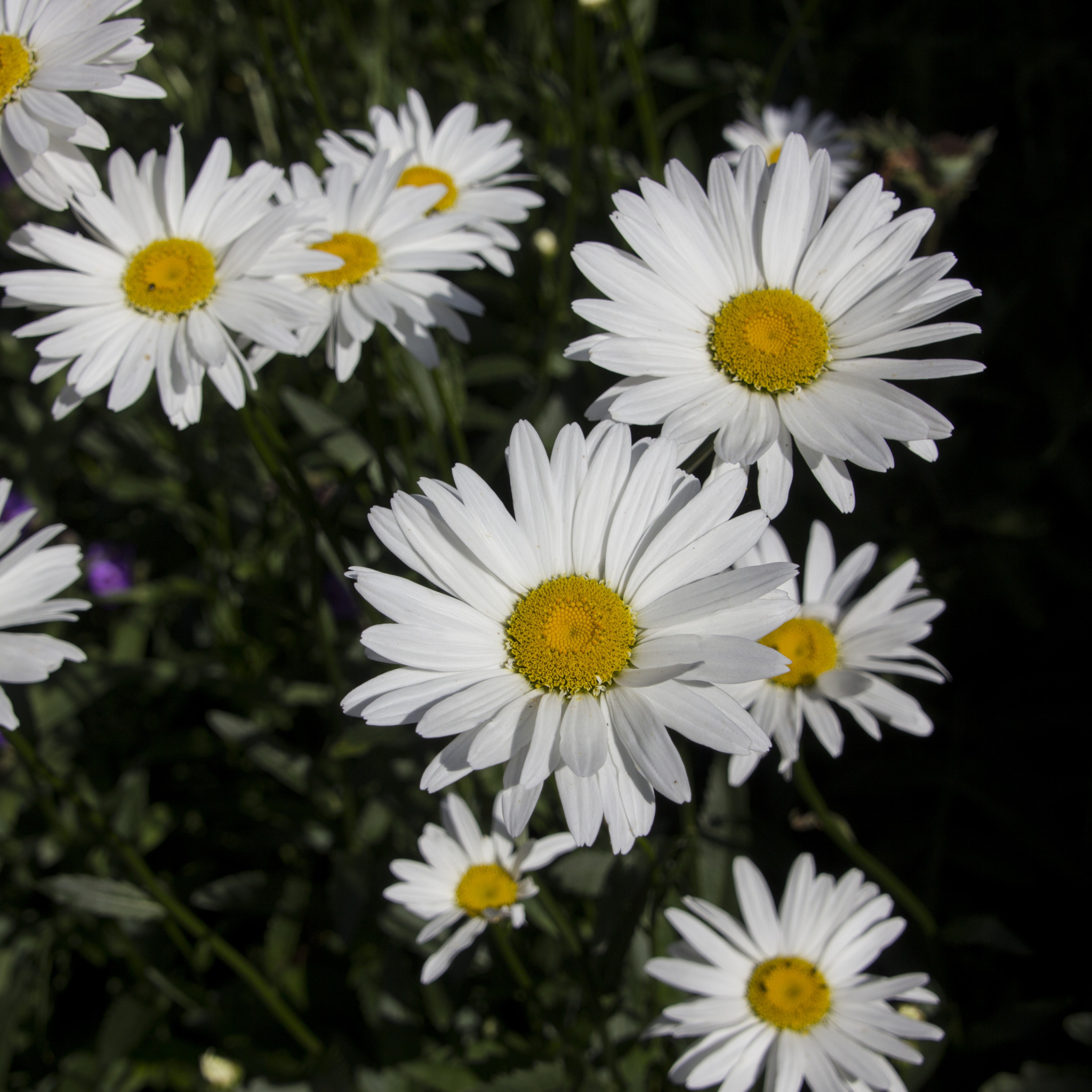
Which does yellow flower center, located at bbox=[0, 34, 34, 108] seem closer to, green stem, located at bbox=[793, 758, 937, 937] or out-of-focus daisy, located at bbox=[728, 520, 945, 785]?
out-of-focus daisy, located at bbox=[728, 520, 945, 785]

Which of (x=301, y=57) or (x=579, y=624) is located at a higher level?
(x=301, y=57)

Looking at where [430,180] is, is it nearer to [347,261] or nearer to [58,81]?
[347,261]

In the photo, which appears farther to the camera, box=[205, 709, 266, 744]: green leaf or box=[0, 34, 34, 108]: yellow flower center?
box=[205, 709, 266, 744]: green leaf

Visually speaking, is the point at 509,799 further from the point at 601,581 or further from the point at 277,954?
the point at 277,954

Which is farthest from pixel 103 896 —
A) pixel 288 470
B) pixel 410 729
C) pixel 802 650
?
pixel 802 650

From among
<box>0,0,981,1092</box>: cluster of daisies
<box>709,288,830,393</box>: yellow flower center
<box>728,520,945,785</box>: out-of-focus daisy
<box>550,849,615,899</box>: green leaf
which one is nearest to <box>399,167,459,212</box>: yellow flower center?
<box>0,0,981,1092</box>: cluster of daisies

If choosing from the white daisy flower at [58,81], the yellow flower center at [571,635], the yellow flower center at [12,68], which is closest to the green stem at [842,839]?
the yellow flower center at [571,635]
